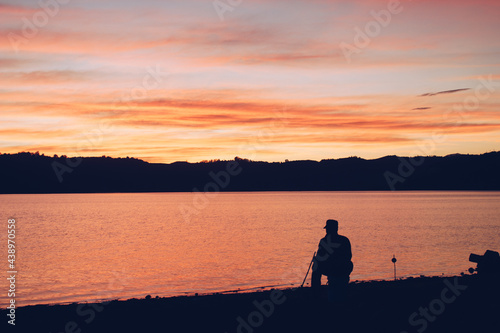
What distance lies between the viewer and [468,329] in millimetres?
12117

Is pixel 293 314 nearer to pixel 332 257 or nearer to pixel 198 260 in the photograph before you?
pixel 332 257

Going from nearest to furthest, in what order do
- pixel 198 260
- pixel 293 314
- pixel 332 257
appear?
1. pixel 332 257
2. pixel 293 314
3. pixel 198 260

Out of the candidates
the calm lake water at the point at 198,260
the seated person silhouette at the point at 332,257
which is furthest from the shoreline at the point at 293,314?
the calm lake water at the point at 198,260

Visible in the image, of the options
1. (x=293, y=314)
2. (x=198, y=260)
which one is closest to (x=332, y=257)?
(x=293, y=314)

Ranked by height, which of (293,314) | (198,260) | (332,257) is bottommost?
(293,314)

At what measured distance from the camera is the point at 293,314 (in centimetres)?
1480

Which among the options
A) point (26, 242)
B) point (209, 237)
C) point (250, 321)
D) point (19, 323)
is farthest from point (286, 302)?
point (26, 242)

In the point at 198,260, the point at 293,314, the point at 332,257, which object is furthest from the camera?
the point at 198,260

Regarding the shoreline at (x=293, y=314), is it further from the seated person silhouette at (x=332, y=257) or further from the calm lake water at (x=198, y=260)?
the calm lake water at (x=198, y=260)

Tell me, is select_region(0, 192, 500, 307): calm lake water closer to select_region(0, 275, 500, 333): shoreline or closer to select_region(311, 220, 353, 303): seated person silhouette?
select_region(0, 275, 500, 333): shoreline

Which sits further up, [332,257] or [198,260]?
[198,260]

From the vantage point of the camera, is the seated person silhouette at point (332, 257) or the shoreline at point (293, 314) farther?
the shoreline at point (293, 314)

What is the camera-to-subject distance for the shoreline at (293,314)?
13023 millimetres

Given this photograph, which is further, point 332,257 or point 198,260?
point 198,260
